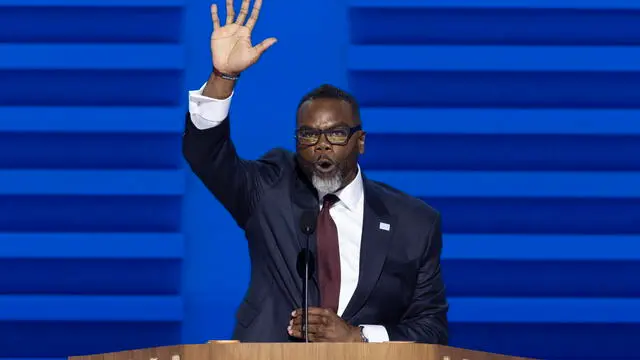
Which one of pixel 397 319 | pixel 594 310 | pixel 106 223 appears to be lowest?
pixel 397 319

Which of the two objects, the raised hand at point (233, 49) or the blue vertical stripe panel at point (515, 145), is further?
the blue vertical stripe panel at point (515, 145)

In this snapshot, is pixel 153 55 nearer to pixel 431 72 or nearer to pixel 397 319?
pixel 431 72

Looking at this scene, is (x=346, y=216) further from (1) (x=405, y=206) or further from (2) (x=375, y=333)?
(2) (x=375, y=333)

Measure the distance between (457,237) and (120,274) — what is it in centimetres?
120

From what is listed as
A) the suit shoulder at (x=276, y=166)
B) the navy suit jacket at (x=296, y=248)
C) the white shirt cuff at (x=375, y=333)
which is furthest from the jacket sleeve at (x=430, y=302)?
the suit shoulder at (x=276, y=166)

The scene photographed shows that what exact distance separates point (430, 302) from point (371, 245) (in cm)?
23

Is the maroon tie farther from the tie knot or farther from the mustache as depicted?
the mustache

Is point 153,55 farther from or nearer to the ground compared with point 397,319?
farther from the ground

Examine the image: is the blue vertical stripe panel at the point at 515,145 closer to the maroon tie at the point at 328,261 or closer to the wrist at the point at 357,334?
the maroon tie at the point at 328,261

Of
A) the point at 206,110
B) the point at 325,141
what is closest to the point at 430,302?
the point at 325,141

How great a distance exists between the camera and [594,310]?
4.20m

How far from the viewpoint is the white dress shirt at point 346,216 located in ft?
9.85

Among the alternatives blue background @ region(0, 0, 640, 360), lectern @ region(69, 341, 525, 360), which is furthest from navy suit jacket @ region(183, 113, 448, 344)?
blue background @ region(0, 0, 640, 360)

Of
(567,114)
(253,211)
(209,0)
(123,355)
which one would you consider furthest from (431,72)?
(123,355)
